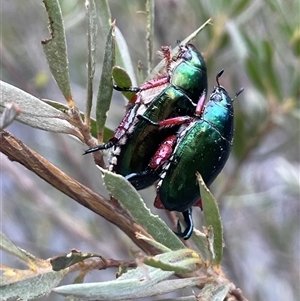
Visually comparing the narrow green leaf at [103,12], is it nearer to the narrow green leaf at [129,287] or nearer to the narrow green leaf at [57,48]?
the narrow green leaf at [57,48]

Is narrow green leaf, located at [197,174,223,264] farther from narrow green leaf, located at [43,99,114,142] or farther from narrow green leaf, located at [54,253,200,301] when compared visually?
narrow green leaf, located at [43,99,114,142]

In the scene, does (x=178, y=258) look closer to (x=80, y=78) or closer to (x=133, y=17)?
(x=133, y=17)

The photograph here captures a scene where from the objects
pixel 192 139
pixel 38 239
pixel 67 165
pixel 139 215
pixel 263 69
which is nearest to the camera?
pixel 139 215

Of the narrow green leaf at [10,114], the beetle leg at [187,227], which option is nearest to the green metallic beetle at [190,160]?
the beetle leg at [187,227]

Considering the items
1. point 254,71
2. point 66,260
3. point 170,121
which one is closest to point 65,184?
point 66,260

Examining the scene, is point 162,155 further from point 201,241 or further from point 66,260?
point 66,260

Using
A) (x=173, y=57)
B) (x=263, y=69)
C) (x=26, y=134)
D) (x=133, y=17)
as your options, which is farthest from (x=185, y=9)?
(x=26, y=134)
